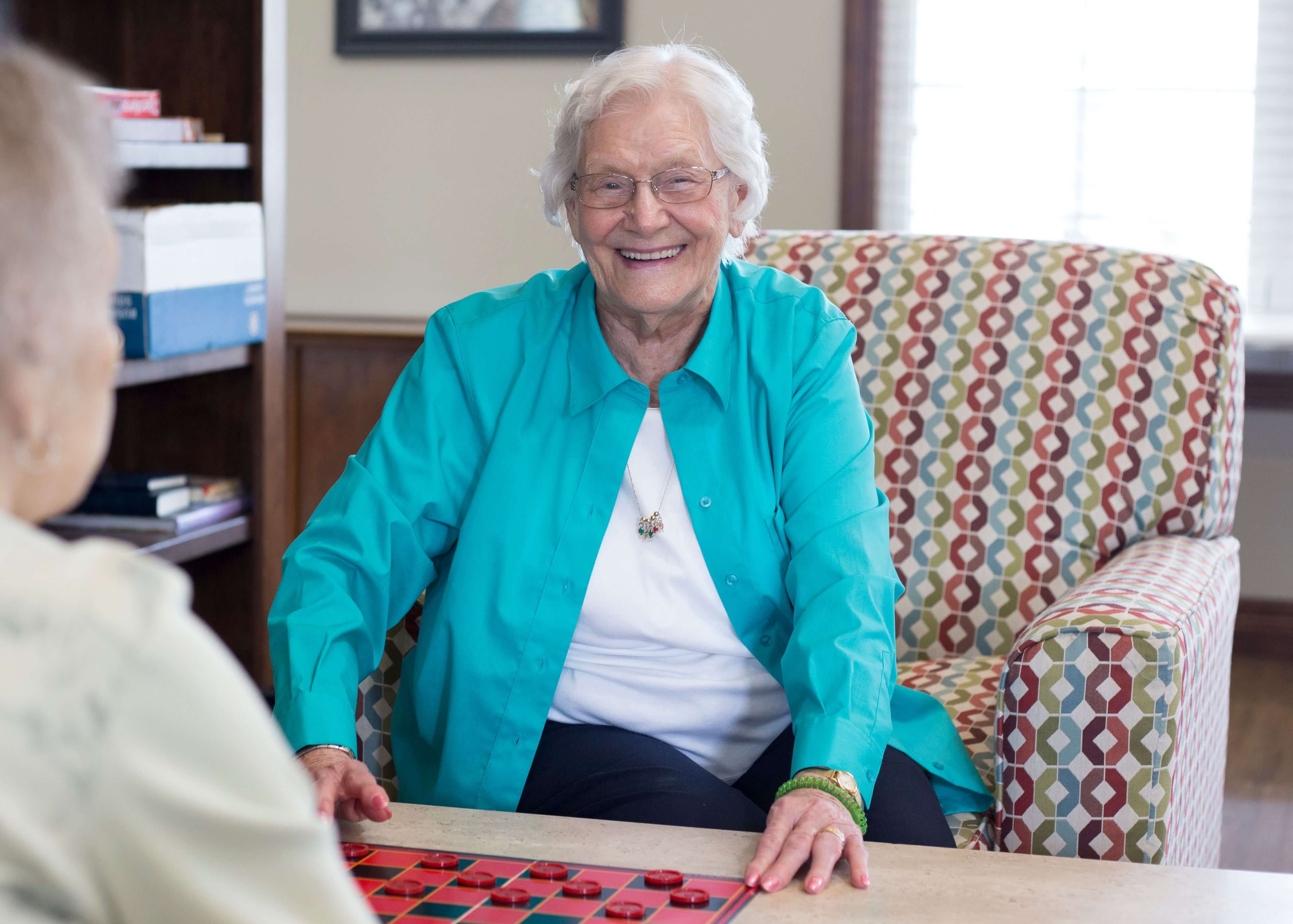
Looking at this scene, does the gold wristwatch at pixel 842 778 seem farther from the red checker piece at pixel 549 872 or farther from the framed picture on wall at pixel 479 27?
the framed picture on wall at pixel 479 27

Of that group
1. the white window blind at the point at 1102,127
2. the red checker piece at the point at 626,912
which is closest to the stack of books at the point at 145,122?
the red checker piece at the point at 626,912

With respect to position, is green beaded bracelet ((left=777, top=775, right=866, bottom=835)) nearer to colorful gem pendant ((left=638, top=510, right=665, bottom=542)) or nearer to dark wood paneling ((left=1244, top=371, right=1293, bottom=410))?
colorful gem pendant ((left=638, top=510, right=665, bottom=542))

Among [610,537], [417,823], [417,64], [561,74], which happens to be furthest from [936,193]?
[417,823]

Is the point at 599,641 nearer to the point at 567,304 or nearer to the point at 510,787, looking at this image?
the point at 510,787

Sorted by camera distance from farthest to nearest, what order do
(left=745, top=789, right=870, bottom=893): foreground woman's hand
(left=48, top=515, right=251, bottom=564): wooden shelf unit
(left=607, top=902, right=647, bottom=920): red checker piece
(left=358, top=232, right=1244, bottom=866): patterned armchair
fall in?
(left=48, top=515, right=251, bottom=564): wooden shelf unit < (left=358, top=232, right=1244, bottom=866): patterned armchair < (left=745, top=789, right=870, bottom=893): foreground woman's hand < (left=607, top=902, right=647, bottom=920): red checker piece

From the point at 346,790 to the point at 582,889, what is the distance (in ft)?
1.03

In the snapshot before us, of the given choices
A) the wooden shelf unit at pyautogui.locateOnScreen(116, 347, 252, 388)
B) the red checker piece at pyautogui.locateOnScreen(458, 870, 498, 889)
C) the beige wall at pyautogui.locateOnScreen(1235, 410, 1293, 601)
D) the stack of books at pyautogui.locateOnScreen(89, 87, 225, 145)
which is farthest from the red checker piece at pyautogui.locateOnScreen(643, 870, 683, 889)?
the beige wall at pyautogui.locateOnScreen(1235, 410, 1293, 601)

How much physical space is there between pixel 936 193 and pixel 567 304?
7.16ft

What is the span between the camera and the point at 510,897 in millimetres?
1023

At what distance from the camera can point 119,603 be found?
53 cm

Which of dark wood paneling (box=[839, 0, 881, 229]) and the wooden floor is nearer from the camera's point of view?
the wooden floor

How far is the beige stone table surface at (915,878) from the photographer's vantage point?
1.03 metres

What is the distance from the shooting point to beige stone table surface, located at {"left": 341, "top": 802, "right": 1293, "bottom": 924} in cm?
103

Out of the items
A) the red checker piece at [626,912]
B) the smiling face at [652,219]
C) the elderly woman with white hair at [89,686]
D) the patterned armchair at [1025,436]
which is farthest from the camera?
the patterned armchair at [1025,436]
